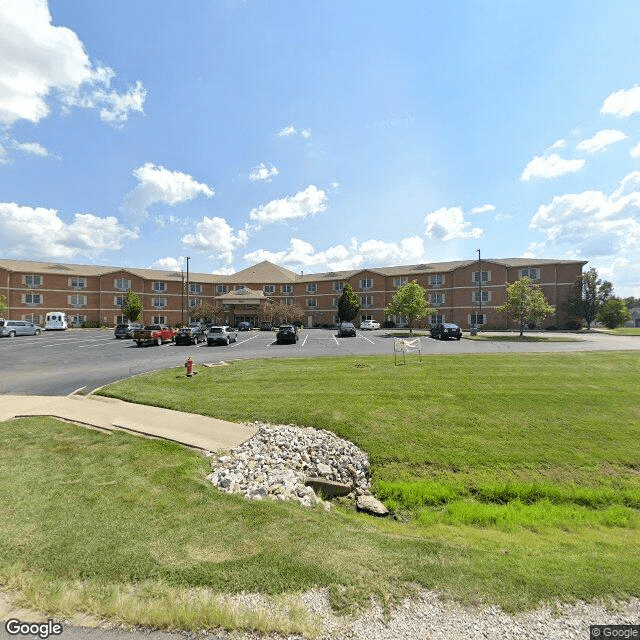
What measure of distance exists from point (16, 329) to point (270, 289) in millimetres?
39739

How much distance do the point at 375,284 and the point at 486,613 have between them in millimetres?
58554

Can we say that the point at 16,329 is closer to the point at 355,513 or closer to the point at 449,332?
the point at 355,513

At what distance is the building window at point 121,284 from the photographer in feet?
189

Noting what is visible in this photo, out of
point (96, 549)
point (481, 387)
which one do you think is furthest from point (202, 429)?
point (481, 387)

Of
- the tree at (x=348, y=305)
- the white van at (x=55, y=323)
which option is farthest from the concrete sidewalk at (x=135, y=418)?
the tree at (x=348, y=305)

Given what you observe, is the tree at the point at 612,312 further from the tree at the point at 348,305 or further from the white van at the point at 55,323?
the white van at the point at 55,323

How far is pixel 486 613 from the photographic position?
3322mm

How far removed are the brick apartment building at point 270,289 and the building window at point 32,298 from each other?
12mm

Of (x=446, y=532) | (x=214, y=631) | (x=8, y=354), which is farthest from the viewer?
(x=8, y=354)

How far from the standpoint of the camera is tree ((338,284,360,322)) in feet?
184

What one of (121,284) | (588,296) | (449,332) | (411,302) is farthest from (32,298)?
(588,296)

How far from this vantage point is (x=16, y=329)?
1405 inches

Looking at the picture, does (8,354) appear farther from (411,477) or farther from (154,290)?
(154,290)

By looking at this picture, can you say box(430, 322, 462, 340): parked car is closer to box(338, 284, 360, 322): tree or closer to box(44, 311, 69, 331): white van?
box(338, 284, 360, 322): tree
